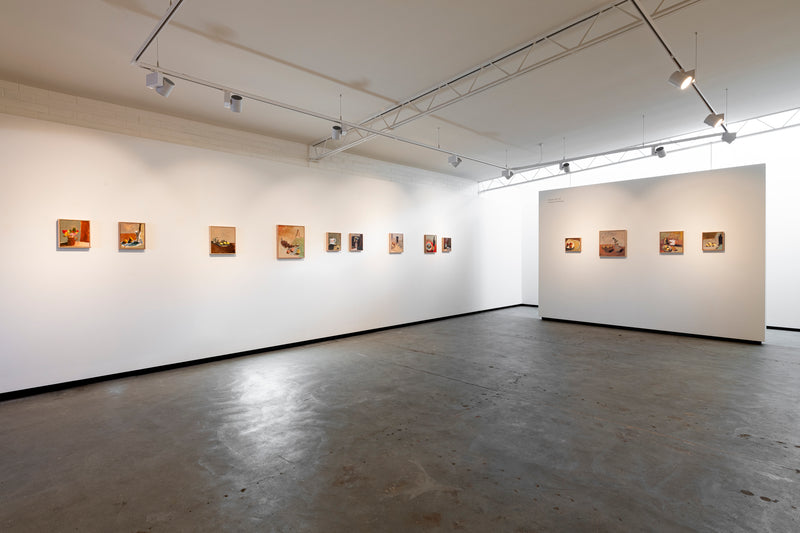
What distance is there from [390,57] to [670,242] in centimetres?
797

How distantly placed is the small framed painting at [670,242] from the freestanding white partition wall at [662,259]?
0.29 ft

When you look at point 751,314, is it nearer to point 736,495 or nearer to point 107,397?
point 736,495

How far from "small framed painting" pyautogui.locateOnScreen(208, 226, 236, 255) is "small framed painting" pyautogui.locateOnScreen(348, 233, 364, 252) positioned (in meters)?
2.66

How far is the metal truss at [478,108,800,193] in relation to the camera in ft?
24.5

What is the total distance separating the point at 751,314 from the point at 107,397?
1179 centimetres

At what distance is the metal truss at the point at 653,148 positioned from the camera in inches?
294

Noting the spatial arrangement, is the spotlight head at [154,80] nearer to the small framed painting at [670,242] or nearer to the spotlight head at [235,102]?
the spotlight head at [235,102]

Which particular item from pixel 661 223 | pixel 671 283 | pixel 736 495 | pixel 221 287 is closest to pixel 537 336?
pixel 671 283

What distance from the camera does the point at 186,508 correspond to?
8.91ft

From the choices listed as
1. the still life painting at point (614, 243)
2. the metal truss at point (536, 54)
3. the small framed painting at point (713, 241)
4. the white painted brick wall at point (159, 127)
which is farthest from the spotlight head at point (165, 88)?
the small framed painting at point (713, 241)

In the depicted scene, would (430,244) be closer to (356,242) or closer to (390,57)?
(356,242)

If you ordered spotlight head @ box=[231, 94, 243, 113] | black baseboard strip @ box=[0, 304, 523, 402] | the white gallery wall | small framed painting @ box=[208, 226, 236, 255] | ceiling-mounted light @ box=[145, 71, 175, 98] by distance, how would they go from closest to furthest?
ceiling-mounted light @ box=[145, 71, 175, 98], spotlight head @ box=[231, 94, 243, 113], black baseboard strip @ box=[0, 304, 523, 402], small framed painting @ box=[208, 226, 236, 255], the white gallery wall

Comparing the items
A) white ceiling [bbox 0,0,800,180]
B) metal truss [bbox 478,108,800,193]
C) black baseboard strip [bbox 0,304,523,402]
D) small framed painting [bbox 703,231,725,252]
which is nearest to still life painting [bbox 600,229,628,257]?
small framed painting [bbox 703,231,725,252]

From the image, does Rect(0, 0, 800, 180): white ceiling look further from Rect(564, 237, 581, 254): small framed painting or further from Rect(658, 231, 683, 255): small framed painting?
Rect(564, 237, 581, 254): small framed painting
